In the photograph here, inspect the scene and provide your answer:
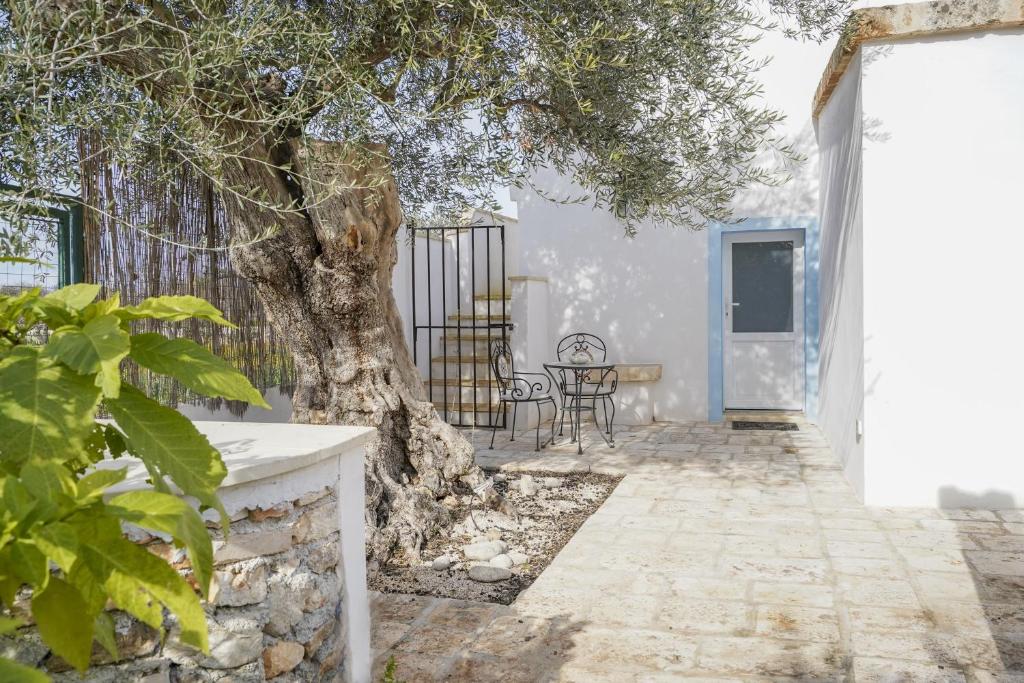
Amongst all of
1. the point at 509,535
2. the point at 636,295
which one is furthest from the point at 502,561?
the point at 636,295

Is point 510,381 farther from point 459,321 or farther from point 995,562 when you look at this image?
point 995,562

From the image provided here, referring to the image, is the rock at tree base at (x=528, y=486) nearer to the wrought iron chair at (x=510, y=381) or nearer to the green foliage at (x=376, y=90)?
the wrought iron chair at (x=510, y=381)

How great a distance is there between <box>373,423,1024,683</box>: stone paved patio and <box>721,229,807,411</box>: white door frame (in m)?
3.53

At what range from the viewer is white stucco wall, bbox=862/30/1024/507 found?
448cm

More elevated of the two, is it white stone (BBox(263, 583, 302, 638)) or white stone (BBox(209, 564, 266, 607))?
white stone (BBox(209, 564, 266, 607))

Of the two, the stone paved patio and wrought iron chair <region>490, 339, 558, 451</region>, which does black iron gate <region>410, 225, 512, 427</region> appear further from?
the stone paved patio

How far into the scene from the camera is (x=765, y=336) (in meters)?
8.49

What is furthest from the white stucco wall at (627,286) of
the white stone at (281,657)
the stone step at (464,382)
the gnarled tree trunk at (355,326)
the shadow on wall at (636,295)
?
the white stone at (281,657)

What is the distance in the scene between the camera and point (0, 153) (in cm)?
310

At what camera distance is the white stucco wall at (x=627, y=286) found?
826 cm

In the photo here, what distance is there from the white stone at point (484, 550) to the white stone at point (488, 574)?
0.47ft

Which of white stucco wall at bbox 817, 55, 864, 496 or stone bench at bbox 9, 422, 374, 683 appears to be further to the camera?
white stucco wall at bbox 817, 55, 864, 496

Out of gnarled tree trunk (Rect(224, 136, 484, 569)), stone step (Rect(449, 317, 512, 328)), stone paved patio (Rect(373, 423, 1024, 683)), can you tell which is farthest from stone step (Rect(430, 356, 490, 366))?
gnarled tree trunk (Rect(224, 136, 484, 569))

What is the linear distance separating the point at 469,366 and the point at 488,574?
4822 millimetres
